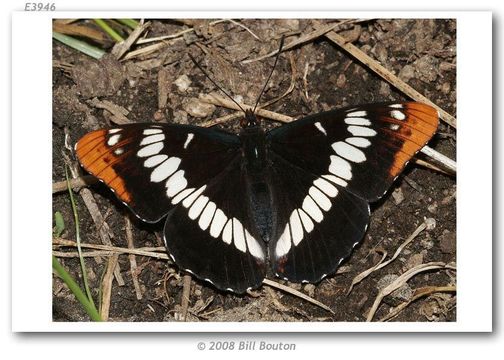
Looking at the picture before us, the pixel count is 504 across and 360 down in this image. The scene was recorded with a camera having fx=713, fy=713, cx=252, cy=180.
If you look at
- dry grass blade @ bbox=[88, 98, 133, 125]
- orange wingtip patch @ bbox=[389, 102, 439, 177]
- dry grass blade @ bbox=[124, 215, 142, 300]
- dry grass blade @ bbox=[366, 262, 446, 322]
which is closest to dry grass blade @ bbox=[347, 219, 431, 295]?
dry grass blade @ bbox=[366, 262, 446, 322]

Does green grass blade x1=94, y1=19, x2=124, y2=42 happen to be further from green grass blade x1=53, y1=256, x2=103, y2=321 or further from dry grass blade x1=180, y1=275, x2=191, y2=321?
dry grass blade x1=180, y1=275, x2=191, y2=321

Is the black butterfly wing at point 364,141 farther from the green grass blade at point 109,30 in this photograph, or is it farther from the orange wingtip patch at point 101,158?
the green grass blade at point 109,30

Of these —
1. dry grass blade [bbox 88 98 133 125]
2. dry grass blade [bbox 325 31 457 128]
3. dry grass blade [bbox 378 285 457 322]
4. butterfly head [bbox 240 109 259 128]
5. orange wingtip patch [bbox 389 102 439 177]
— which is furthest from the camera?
dry grass blade [bbox 88 98 133 125]

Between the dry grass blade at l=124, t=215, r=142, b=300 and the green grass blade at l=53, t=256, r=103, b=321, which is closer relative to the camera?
the green grass blade at l=53, t=256, r=103, b=321

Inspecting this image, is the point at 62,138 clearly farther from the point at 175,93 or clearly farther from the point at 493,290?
the point at 493,290

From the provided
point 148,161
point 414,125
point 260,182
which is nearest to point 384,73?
point 414,125

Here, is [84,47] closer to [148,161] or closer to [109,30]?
[109,30]

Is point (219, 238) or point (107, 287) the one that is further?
point (107, 287)
